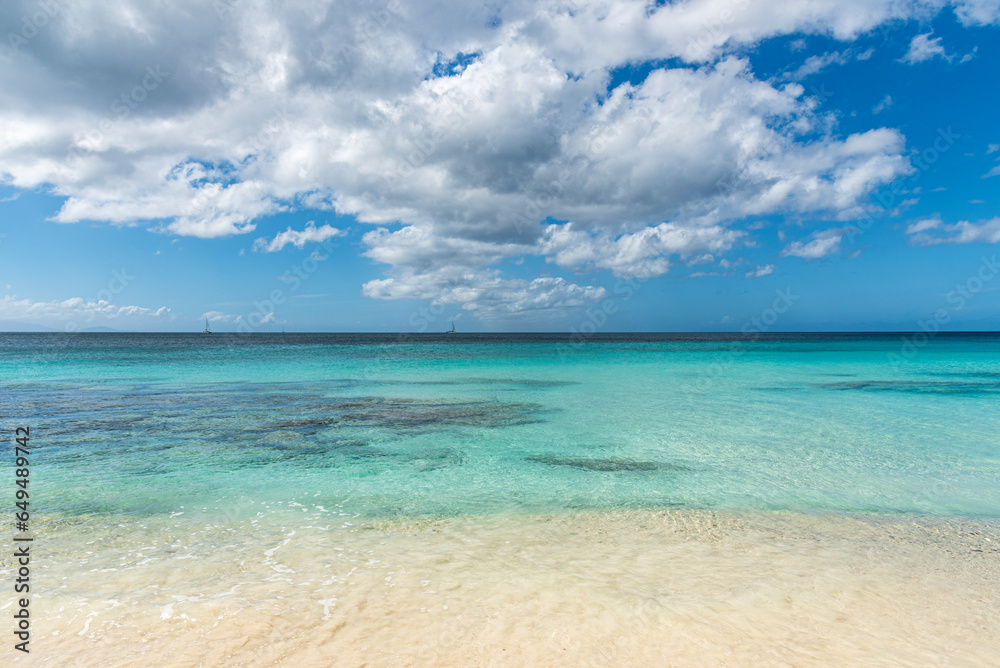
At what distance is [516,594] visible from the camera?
194 inches

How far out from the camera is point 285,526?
6.66 meters

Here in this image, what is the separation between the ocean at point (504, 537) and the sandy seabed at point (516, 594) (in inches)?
1.1

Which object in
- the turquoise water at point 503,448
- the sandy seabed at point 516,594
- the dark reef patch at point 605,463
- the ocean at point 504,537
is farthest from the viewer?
the dark reef patch at point 605,463

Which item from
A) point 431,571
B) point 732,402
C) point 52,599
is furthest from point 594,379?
point 52,599

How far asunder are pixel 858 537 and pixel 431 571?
538 centimetres

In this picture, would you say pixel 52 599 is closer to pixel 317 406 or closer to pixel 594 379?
pixel 317 406

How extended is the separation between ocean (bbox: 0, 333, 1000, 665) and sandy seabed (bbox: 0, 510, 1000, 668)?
27mm

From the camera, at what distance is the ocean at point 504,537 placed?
4.23 m

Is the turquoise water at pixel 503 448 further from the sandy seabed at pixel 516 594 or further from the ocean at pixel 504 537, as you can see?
the sandy seabed at pixel 516 594

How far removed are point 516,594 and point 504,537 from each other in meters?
1.49

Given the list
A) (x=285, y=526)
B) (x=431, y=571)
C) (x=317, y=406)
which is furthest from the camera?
(x=317, y=406)

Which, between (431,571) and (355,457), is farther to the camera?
(355,457)

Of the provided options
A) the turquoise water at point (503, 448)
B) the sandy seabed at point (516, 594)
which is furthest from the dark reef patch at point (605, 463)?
the sandy seabed at point (516, 594)

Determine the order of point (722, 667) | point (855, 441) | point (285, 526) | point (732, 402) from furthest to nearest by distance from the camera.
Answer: point (732, 402) → point (855, 441) → point (285, 526) → point (722, 667)
